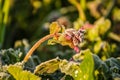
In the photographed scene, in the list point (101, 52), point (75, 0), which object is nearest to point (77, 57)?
point (101, 52)

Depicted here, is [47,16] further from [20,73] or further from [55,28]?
[20,73]

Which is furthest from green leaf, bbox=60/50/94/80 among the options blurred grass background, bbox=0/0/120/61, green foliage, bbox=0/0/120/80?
blurred grass background, bbox=0/0/120/61

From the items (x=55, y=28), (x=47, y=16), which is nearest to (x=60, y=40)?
(x=55, y=28)

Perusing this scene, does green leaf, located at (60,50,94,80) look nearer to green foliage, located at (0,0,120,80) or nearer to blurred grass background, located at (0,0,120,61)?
green foliage, located at (0,0,120,80)

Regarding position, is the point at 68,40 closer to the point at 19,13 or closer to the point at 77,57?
the point at 77,57

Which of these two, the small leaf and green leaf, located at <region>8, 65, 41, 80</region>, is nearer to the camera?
green leaf, located at <region>8, 65, 41, 80</region>
